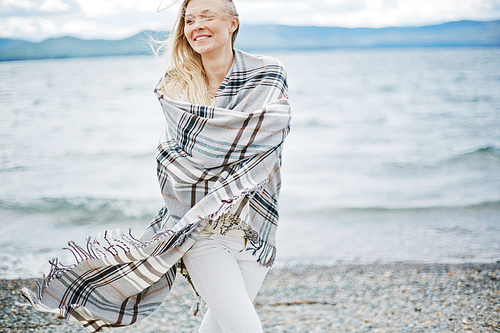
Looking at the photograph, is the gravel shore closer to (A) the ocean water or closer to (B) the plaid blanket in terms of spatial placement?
(A) the ocean water

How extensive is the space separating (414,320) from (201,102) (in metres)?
2.36

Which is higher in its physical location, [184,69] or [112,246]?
[184,69]

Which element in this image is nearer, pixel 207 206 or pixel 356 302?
pixel 207 206

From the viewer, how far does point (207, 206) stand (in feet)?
5.75

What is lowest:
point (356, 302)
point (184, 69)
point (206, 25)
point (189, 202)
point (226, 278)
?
point (356, 302)

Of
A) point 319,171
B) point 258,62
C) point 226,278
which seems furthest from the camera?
point 319,171

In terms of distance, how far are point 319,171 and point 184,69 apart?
25.6 ft

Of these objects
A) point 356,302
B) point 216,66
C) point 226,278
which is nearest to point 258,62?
point 216,66

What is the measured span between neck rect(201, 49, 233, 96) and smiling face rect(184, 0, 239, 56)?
0.05m

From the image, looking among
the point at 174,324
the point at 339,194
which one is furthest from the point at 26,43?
the point at 174,324

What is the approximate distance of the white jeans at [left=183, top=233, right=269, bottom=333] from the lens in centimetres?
166

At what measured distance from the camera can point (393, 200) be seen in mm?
7152

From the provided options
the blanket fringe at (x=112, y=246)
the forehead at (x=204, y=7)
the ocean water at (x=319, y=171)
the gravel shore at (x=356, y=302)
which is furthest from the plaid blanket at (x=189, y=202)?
the gravel shore at (x=356, y=302)

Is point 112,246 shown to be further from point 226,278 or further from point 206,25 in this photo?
point 206,25
